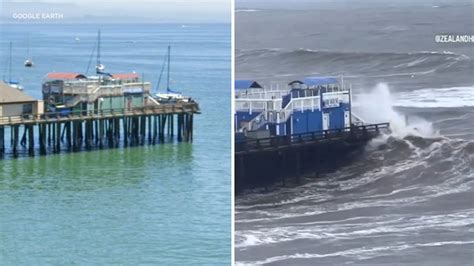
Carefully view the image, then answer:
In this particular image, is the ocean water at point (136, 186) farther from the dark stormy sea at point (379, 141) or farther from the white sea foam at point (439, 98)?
the white sea foam at point (439, 98)

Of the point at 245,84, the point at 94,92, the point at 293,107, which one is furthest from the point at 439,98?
the point at 94,92

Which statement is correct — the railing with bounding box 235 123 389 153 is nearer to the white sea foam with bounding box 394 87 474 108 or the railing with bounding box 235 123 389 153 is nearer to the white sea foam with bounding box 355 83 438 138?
the white sea foam with bounding box 355 83 438 138

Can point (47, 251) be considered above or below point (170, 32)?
below

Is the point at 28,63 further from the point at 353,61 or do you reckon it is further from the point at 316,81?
the point at 353,61

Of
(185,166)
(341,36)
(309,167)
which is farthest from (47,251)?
(341,36)

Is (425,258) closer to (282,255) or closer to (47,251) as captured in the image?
(282,255)

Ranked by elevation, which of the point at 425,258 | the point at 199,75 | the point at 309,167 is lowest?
the point at 425,258

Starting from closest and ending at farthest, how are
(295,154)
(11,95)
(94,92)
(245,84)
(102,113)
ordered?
(245,84) → (295,154) → (11,95) → (94,92) → (102,113)
